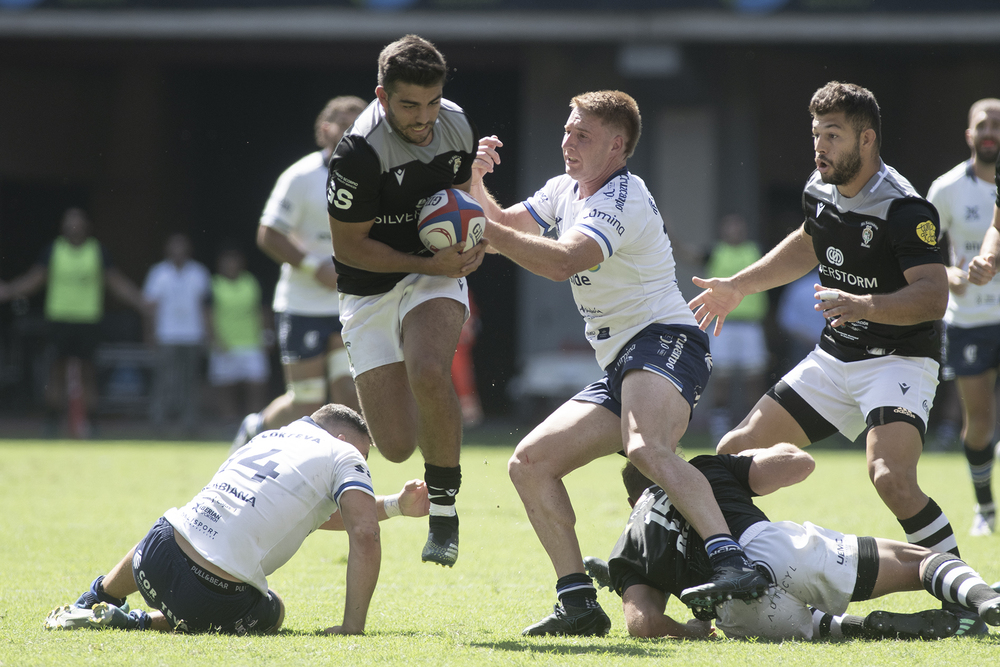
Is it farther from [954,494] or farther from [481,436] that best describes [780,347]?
[954,494]

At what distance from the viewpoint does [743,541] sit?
14.0 feet

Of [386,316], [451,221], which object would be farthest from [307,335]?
[451,221]

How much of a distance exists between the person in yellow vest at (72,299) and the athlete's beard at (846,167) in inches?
433

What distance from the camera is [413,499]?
468 cm

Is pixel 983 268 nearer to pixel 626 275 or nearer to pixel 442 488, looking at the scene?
pixel 626 275

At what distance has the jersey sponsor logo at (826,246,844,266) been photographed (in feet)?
15.8

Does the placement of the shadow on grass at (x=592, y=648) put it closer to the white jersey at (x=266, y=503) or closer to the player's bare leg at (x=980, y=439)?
the white jersey at (x=266, y=503)

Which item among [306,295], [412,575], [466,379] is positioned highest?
[306,295]

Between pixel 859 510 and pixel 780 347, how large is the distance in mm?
9782

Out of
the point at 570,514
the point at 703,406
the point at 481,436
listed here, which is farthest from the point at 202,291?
the point at 570,514

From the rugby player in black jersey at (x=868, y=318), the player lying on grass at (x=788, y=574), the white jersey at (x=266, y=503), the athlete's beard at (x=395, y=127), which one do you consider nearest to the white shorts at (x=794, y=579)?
the player lying on grass at (x=788, y=574)

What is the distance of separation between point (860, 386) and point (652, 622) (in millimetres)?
1416

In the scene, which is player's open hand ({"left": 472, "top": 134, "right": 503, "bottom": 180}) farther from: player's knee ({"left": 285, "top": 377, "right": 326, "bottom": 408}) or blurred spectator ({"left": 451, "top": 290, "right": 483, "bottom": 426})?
blurred spectator ({"left": 451, "top": 290, "right": 483, "bottom": 426})

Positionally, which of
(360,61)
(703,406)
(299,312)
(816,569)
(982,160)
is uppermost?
(360,61)
